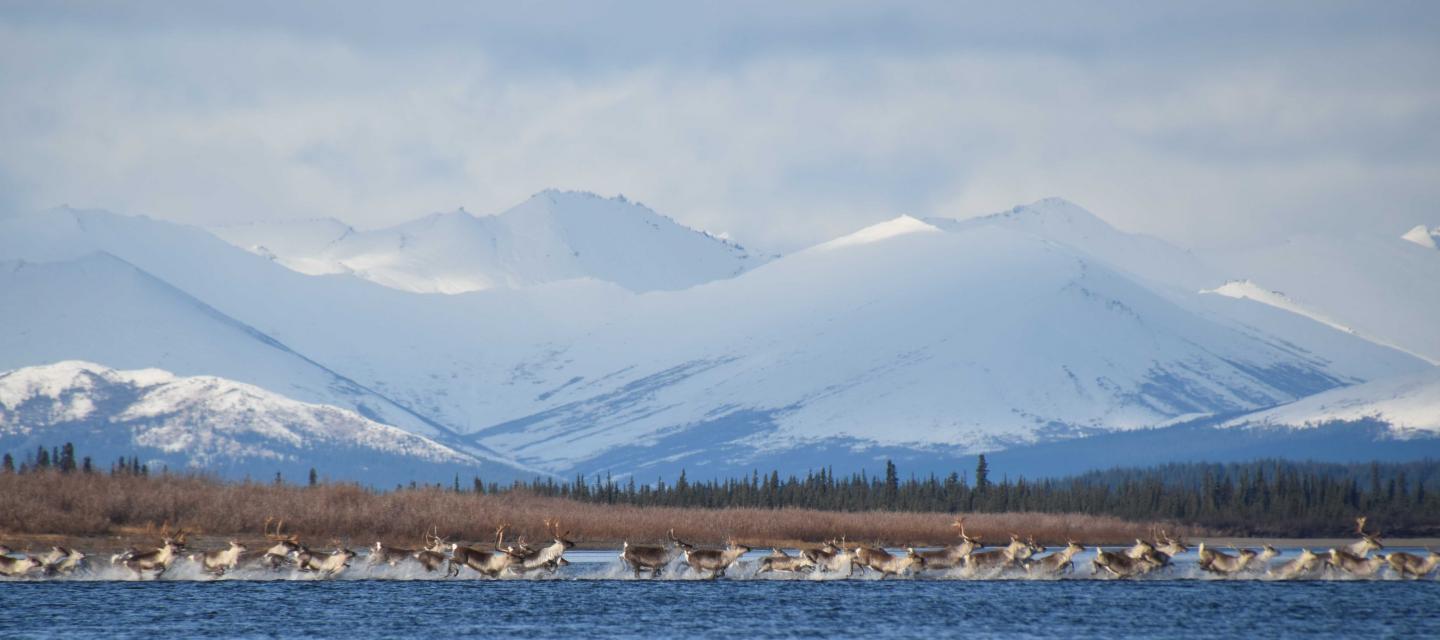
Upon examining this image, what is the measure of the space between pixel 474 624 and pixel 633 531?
200 feet

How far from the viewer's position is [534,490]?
606 ft

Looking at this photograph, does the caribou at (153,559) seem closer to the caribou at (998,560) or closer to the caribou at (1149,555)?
the caribou at (998,560)

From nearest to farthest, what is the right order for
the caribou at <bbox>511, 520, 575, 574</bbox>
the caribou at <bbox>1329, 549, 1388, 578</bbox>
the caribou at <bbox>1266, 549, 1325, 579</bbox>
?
1. the caribou at <bbox>511, 520, 575, 574</bbox>
2. the caribou at <bbox>1329, 549, 1388, 578</bbox>
3. the caribou at <bbox>1266, 549, 1325, 579</bbox>

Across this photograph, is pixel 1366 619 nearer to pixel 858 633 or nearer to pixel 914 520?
pixel 858 633

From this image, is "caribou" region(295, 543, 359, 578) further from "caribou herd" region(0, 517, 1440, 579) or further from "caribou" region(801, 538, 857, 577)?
"caribou" region(801, 538, 857, 577)

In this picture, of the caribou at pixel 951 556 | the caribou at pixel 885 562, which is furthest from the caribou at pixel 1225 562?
the caribou at pixel 885 562

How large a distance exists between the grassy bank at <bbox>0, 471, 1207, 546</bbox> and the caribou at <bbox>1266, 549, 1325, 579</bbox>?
4431 cm

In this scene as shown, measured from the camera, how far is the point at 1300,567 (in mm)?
95500

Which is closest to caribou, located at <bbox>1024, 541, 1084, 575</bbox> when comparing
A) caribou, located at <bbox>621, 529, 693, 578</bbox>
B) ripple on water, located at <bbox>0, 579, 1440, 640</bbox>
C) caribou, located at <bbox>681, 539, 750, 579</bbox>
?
ripple on water, located at <bbox>0, 579, 1440, 640</bbox>

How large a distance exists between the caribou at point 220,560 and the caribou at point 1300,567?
4643 centimetres

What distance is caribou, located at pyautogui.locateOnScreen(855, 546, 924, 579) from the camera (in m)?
94.9

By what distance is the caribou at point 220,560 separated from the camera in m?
91.5

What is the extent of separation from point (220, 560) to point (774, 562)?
24.3m

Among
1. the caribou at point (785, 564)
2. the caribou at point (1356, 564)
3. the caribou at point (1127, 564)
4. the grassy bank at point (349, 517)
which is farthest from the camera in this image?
the grassy bank at point (349, 517)
